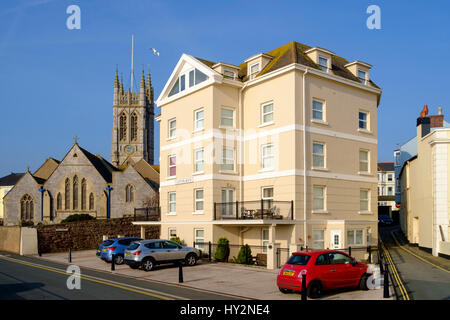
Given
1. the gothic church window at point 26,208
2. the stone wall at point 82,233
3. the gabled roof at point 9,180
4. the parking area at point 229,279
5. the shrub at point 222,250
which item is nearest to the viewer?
the parking area at point 229,279

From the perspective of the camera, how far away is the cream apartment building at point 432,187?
29750mm

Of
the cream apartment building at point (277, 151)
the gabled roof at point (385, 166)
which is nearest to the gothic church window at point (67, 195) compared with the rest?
the cream apartment building at point (277, 151)

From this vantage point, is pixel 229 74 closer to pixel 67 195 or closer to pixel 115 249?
pixel 115 249

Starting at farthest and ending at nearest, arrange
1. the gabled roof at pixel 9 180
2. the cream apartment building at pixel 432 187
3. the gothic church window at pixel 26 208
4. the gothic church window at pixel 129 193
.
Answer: the gabled roof at pixel 9 180 → the gothic church window at pixel 26 208 → the gothic church window at pixel 129 193 → the cream apartment building at pixel 432 187

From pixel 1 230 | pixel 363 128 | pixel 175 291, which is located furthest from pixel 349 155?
pixel 1 230

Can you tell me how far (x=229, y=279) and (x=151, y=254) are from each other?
17.3 ft

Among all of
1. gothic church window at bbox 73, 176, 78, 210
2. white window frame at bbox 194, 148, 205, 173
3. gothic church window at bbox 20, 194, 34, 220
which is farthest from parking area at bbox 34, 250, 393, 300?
gothic church window at bbox 20, 194, 34, 220

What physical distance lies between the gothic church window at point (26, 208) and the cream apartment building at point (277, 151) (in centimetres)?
3672

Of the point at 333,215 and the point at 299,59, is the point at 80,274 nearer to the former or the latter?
the point at 333,215

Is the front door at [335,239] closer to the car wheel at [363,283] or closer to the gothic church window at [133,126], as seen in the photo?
the car wheel at [363,283]

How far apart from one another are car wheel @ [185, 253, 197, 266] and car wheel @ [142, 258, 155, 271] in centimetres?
240

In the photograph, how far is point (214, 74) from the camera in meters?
29.5

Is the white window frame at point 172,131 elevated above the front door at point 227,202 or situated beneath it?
elevated above

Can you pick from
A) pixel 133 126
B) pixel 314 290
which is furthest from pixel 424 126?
pixel 133 126
